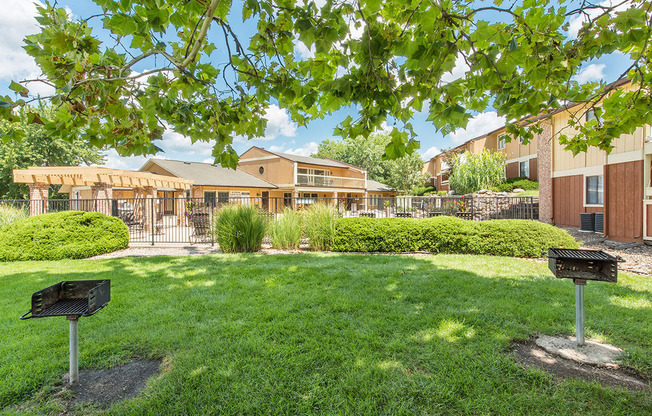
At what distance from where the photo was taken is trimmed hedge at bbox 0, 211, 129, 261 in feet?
23.1

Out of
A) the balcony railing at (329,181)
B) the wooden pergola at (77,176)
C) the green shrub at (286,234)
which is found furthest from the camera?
the balcony railing at (329,181)

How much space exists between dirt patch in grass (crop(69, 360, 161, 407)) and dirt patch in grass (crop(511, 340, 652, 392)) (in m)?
3.19

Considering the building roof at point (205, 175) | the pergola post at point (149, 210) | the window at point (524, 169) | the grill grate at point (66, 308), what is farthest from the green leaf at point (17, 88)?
the window at point (524, 169)

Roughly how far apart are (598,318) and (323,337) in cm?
321

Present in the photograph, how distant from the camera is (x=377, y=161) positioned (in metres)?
45.1

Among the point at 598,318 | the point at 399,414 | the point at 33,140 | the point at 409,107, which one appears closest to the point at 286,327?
the point at 399,414

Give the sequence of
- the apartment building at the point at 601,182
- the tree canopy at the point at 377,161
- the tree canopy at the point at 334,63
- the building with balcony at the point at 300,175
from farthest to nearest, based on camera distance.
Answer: the tree canopy at the point at 377,161 < the building with balcony at the point at 300,175 < the apartment building at the point at 601,182 < the tree canopy at the point at 334,63

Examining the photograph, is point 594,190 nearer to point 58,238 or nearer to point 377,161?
point 58,238

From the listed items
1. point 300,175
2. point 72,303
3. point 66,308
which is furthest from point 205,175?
point 66,308

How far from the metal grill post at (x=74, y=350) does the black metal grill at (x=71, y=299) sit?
Result: 0.11 metres

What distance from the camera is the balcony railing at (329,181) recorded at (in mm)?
28781

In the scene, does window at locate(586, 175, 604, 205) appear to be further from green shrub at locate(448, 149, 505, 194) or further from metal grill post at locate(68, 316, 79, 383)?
metal grill post at locate(68, 316, 79, 383)

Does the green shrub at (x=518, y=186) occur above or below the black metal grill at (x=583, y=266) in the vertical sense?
above

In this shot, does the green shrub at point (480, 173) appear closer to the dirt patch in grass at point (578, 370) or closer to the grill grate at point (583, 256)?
the grill grate at point (583, 256)
